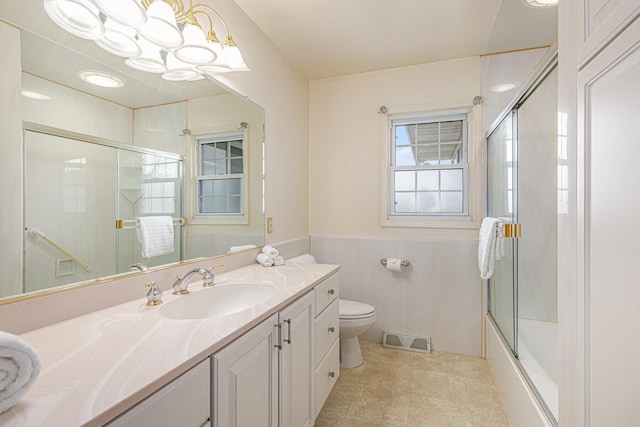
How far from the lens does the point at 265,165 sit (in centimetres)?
217

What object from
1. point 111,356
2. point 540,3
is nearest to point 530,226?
point 540,3

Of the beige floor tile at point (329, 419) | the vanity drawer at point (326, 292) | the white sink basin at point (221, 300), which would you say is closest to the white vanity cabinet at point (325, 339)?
the vanity drawer at point (326, 292)

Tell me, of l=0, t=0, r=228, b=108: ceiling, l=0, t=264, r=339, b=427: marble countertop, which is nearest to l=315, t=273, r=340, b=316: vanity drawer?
l=0, t=264, r=339, b=427: marble countertop

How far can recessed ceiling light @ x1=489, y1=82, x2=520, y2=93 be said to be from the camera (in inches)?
89.1

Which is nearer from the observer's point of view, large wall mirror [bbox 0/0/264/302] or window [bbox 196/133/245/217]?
large wall mirror [bbox 0/0/264/302]

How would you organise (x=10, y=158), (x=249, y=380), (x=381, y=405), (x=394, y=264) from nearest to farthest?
(x=10, y=158) → (x=249, y=380) → (x=381, y=405) → (x=394, y=264)

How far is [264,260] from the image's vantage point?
195 cm

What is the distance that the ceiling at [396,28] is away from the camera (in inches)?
74.4

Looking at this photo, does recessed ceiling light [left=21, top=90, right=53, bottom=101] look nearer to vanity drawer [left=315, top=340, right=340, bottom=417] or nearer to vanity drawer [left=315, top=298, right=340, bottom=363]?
vanity drawer [left=315, top=298, right=340, bottom=363]

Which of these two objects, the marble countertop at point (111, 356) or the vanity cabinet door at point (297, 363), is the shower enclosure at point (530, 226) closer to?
the vanity cabinet door at point (297, 363)

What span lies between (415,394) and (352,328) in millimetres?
554

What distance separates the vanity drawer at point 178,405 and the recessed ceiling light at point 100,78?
1029mm

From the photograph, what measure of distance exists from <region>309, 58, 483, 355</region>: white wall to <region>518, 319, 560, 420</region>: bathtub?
57 cm

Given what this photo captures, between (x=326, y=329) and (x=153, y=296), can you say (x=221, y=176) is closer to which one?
(x=153, y=296)
